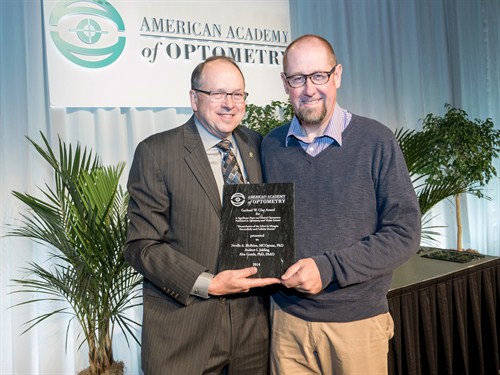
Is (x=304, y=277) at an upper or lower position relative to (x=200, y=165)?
lower

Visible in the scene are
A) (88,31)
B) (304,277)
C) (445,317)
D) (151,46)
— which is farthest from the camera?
(151,46)

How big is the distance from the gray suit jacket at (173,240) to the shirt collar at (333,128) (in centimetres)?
37

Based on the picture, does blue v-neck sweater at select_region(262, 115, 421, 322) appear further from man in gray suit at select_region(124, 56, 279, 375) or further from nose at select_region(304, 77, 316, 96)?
man in gray suit at select_region(124, 56, 279, 375)

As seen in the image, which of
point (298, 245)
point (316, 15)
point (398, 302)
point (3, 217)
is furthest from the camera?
point (316, 15)

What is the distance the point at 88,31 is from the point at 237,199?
2.96m

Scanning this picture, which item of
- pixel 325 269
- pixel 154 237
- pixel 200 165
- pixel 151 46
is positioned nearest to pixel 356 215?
pixel 325 269

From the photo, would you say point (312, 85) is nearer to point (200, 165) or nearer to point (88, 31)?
point (200, 165)

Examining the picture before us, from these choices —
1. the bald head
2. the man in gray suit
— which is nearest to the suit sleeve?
the man in gray suit

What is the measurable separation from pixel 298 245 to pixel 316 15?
420 centimetres

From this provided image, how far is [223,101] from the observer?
1.90 meters

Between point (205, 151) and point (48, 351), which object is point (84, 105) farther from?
point (205, 151)

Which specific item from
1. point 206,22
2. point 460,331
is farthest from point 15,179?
point 460,331

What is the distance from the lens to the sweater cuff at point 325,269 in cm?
166

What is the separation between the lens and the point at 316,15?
5359mm
